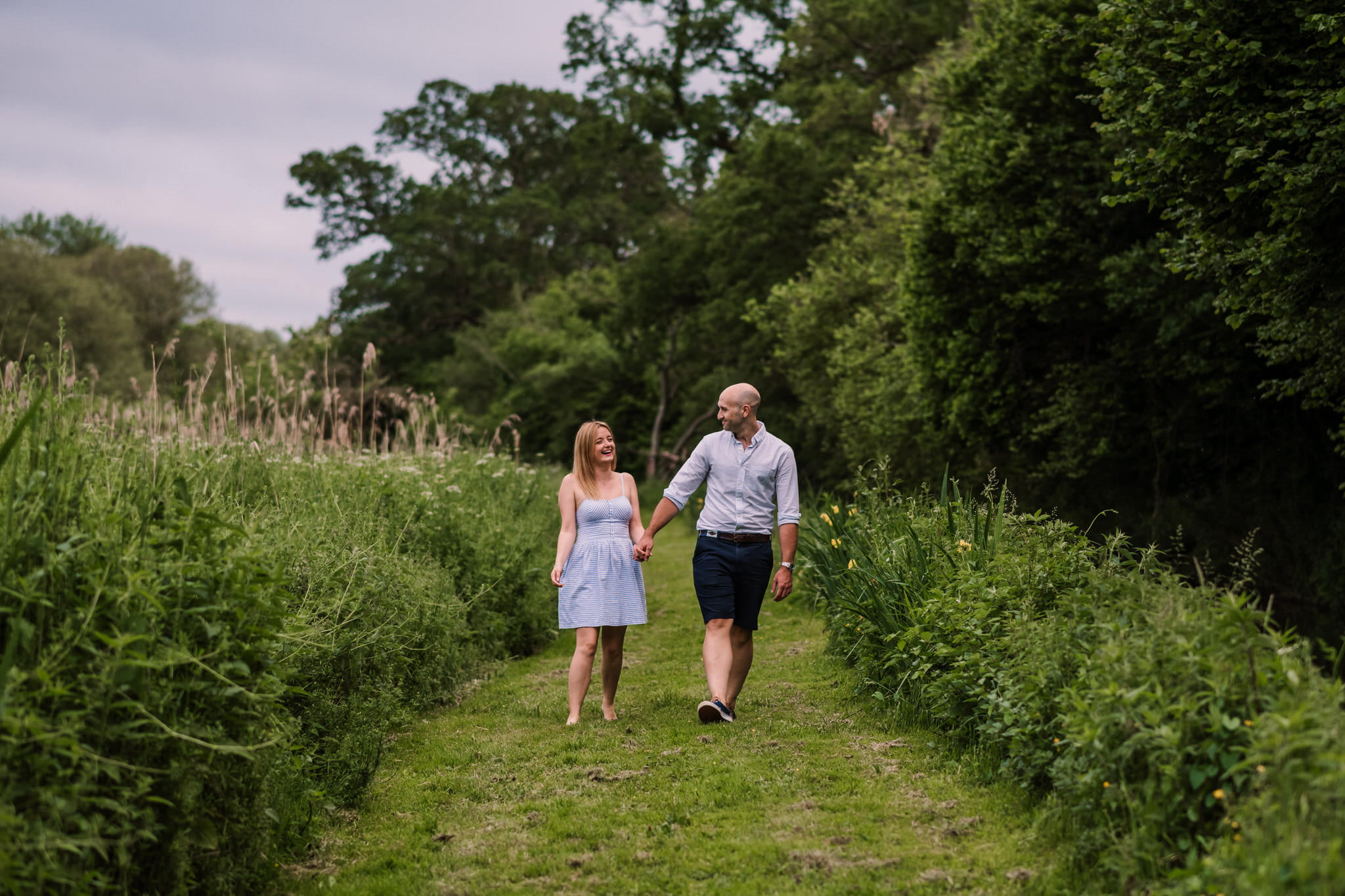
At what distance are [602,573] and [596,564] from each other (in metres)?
0.07

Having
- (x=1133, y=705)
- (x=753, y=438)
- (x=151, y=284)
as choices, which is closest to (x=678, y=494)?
(x=753, y=438)

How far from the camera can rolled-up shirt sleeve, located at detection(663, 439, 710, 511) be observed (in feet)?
21.8

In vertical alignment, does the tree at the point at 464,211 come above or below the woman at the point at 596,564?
above

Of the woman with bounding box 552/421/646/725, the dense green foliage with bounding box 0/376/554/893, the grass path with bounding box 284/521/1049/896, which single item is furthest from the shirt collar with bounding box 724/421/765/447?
the dense green foliage with bounding box 0/376/554/893

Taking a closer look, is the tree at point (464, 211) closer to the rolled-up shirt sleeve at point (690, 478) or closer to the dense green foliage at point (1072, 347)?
the dense green foliage at point (1072, 347)

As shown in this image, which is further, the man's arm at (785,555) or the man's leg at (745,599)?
the man's leg at (745,599)

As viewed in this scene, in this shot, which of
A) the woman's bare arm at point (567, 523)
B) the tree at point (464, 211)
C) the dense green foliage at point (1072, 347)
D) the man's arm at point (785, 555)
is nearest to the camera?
the man's arm at point (785, 555)

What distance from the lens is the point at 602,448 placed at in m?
6.87

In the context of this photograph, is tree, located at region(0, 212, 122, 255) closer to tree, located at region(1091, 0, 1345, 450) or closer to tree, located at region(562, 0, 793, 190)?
tree, located at region(562, 0, 793, 190)

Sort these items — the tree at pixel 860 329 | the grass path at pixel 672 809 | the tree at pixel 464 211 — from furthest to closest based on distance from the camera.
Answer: the tree at pixel 464 211, the tree at pixel 860 329, the grass path at pixel 672 809

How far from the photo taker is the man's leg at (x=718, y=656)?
6.53 m

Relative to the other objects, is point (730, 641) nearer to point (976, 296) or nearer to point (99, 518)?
point (99, 518)

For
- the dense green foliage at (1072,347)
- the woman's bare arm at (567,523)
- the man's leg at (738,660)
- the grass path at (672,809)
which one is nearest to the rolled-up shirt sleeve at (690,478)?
the woman's bare arm at (567,523)

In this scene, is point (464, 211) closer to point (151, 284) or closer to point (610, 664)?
point (151, 284)
